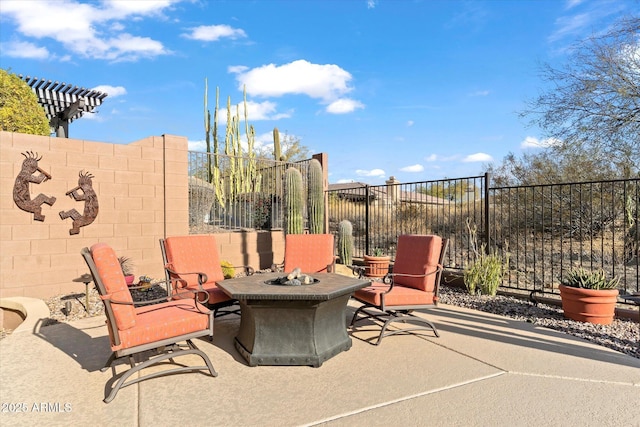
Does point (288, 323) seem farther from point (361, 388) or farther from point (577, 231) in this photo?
point (577, 231)

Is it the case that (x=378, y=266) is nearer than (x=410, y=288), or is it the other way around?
(x=410, y=288)

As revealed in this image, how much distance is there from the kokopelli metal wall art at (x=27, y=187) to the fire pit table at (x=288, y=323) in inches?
170

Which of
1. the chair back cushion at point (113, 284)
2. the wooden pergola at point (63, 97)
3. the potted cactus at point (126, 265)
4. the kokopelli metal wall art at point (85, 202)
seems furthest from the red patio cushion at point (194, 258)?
the wooden pergola at point (63, 97)

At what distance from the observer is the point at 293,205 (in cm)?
834

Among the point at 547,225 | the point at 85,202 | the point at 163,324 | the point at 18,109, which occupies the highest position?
the point at 18,109

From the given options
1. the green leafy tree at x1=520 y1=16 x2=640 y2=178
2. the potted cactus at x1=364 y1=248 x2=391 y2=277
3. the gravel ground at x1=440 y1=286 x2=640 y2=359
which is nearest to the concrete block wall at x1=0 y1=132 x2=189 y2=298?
the potted cactus at x1=364 y1=248 x2=391 y2=277

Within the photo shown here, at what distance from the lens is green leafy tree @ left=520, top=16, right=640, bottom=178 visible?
7781 mm

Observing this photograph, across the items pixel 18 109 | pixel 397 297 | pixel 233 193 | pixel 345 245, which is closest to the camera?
pixel 397 297

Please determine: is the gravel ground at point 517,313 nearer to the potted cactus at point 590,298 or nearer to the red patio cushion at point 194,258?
the potted cactus at point 590,298

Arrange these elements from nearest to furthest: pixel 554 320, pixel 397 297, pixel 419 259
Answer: pixel 397 297, pixel 419 259, pixel 554 320

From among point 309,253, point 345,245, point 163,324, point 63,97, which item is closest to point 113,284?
point 163,324

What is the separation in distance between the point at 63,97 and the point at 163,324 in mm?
10127

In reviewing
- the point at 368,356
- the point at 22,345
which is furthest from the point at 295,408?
the point at 22,345

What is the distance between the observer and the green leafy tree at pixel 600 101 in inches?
306
